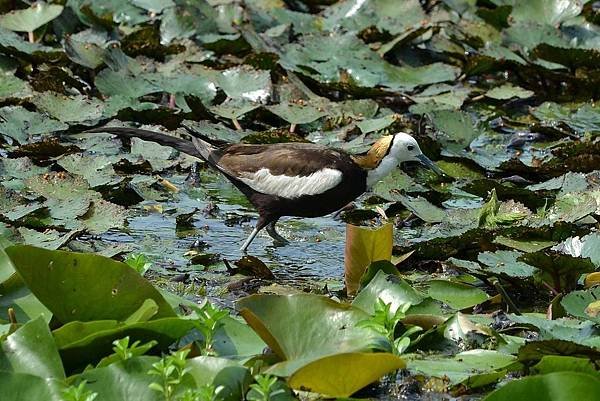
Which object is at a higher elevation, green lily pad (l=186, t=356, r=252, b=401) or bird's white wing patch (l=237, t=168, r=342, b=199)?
green lily pad (l=186, t=356, r=252, b=401)

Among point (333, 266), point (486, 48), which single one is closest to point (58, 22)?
point (486, 48)

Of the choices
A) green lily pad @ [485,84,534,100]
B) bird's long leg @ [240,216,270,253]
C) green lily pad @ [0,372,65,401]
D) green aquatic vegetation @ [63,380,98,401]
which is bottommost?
green lily pad @ [485,84,534,100]

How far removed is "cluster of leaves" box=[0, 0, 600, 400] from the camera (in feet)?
12.7

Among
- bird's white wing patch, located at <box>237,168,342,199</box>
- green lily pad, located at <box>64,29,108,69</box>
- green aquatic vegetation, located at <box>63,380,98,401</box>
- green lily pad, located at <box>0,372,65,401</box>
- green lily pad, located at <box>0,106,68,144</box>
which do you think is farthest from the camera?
green lily pad, located at <box>64,29,108,69</box>

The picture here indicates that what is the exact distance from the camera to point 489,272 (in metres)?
5.23

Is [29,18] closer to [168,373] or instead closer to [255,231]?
[255,231]

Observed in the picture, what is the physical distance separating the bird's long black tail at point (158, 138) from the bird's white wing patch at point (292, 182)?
1.20ft

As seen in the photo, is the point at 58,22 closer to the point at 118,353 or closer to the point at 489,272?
the point at 489,272

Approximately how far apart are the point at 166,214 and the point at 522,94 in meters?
3.15

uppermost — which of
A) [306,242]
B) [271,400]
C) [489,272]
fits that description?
[271,400]

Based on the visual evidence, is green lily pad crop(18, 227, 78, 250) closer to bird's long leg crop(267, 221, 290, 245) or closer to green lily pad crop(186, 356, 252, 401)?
bird's long leg crop(267, 221, 290, 245)

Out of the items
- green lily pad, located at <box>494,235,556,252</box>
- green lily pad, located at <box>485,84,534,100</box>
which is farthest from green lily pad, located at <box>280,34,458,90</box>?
green lily pad, located at <box>494,235,556,252</box>

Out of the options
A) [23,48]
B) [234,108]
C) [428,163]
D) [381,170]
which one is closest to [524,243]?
[381,170]

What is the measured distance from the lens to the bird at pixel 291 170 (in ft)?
22.6
